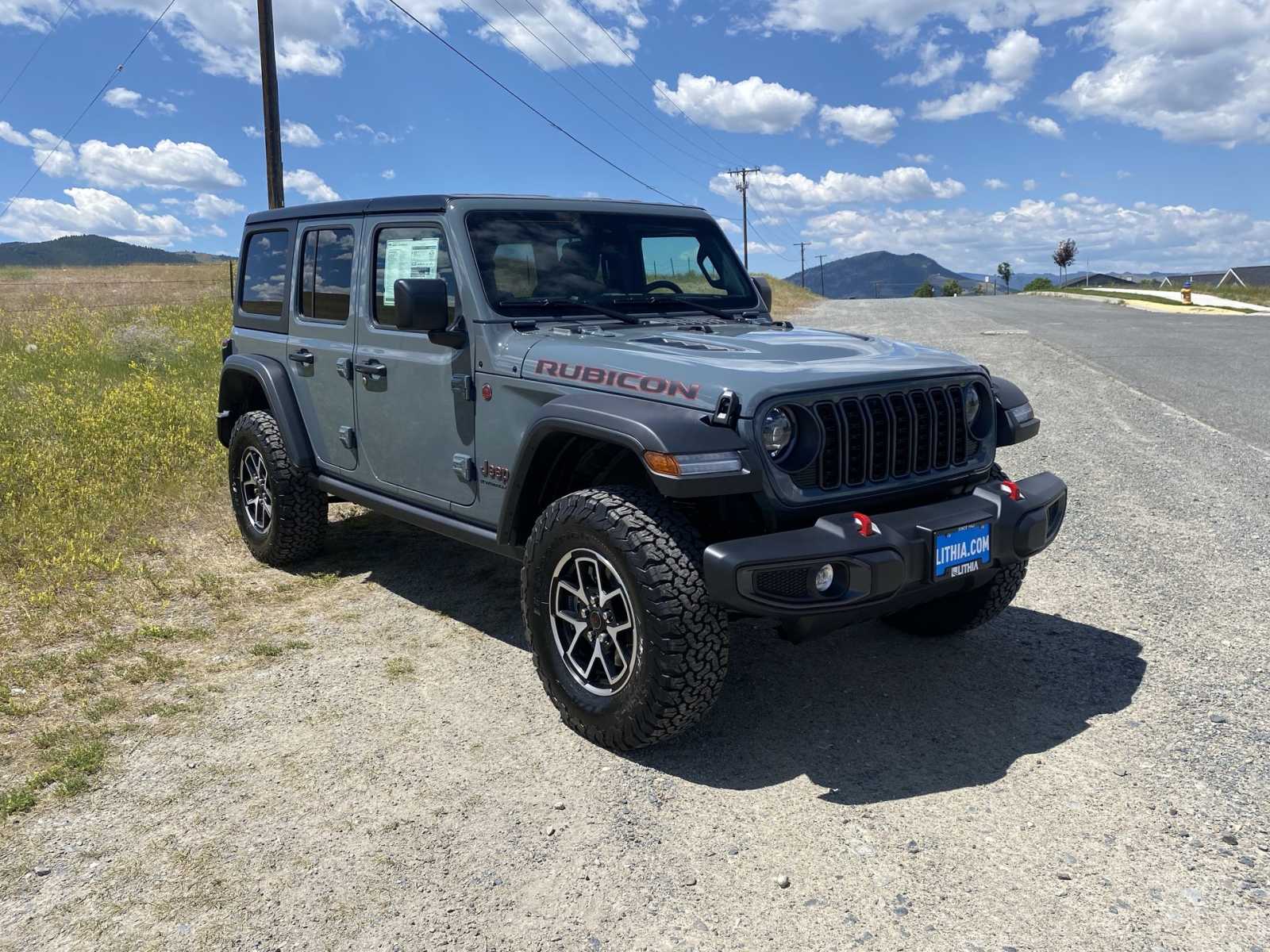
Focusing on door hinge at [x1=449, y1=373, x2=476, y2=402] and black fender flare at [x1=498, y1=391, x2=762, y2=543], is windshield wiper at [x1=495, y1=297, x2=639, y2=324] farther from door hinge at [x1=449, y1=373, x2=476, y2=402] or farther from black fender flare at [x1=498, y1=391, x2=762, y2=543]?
black fender flare at [x1=498, y1=391, x2=762, y2=543]

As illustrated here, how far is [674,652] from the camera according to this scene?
3.18 metres

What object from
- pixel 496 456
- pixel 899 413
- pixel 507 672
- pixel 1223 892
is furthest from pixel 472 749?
pixel 1223 892

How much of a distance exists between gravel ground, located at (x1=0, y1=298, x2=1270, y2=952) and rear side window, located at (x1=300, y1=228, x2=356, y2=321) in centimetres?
159

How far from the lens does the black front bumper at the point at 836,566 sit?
3.03 metres

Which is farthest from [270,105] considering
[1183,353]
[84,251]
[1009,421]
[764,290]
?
[84,251]

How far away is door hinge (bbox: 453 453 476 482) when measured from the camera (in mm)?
4234

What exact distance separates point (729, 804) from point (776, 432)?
122cm

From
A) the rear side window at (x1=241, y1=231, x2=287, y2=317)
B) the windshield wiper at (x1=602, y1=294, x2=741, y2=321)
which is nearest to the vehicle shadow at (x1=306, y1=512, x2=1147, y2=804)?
the windshield wiper at (x1=602, y1=294, x2=741, y2=321)

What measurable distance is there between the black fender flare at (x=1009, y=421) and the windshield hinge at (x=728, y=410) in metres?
1.39

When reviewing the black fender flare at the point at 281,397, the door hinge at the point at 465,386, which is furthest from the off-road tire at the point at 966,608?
the black fender flare at the point at 281,397

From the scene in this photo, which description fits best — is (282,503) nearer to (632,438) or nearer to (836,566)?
(632,438)

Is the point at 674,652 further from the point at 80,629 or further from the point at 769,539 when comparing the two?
the point at 80,629

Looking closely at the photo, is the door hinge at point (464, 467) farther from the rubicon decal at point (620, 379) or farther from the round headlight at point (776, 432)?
the round headlight at point (776, 432)

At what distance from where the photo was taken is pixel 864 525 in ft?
10.3
